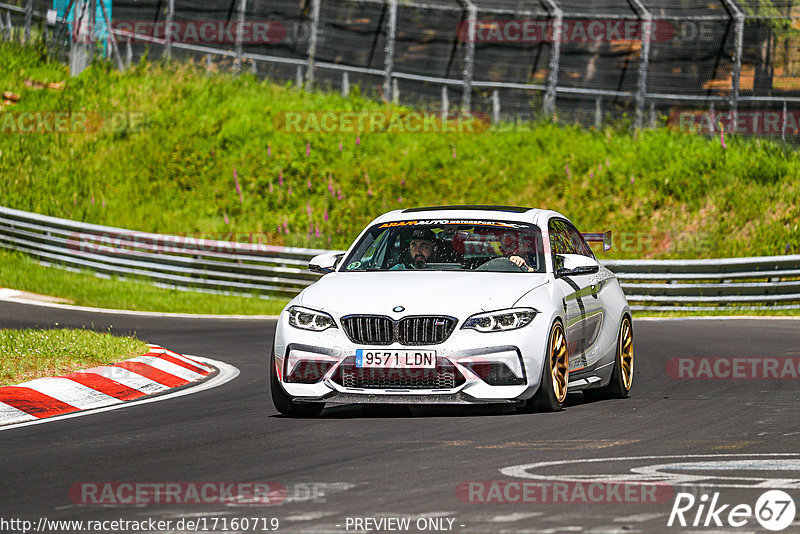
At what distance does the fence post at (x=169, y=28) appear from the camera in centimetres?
3155

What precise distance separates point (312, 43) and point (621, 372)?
68.5ft

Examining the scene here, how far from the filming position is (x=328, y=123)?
104ft

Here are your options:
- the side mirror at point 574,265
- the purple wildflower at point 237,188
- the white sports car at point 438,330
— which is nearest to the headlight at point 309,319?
the white sports car at point 438,330

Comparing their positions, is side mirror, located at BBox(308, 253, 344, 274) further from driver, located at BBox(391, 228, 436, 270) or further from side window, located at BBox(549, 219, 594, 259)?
side window, located at BBox(549, 219, 594, 259)

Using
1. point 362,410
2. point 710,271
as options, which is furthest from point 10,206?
point 362,410

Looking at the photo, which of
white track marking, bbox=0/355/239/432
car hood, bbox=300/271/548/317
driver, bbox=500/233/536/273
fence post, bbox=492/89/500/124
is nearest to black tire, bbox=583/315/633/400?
driver, bbox=500/233/536/273

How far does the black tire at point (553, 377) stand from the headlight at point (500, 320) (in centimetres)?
23

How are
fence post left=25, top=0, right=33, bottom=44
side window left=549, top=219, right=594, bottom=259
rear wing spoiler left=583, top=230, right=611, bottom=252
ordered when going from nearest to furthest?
side window left=549, top=219, right=594, bottom=259 → rear wing spoiler left=583, top=230, right=611, bottom=252 → fence post left=25, top=0, right=33, bottom=44

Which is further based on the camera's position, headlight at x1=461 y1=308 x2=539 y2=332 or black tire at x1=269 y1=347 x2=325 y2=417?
black tire at x1=269 y1=347 x2=325 y2=417

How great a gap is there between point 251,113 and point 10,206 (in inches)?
257

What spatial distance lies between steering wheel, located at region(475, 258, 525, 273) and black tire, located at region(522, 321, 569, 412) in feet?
2.41

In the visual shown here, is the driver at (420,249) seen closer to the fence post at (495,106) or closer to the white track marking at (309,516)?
the white track marking at (309,516)

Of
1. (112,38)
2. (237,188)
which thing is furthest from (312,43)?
(112,38)

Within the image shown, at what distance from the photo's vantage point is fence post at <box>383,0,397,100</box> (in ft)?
97.1
